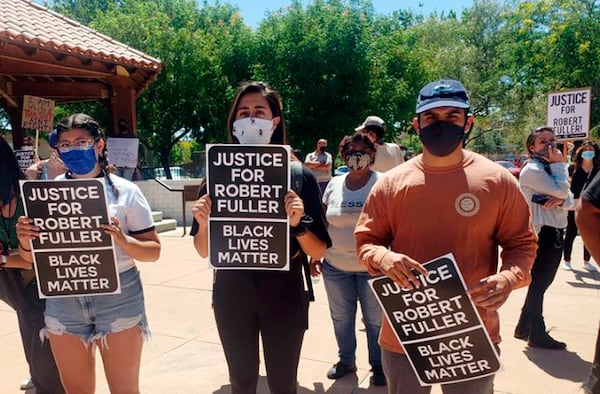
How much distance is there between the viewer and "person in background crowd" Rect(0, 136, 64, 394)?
2.71m

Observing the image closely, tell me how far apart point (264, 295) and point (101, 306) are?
81 cm

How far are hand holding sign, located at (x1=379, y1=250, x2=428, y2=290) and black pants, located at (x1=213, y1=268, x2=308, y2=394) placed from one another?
0.65 meters

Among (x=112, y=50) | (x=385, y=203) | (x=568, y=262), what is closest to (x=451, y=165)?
(x=385, y=203)

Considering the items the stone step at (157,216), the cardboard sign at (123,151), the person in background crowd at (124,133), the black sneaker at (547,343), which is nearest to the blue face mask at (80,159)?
the black sneaker at (547,343)

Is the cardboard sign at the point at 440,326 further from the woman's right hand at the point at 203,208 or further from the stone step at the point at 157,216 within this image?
the stone step at the point at 157,216

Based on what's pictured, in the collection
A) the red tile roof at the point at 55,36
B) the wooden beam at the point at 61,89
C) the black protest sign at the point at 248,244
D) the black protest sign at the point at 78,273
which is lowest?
the black protest sign at the point at 78,273

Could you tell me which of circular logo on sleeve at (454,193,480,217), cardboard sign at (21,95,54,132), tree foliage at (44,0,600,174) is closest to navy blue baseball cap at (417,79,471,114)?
circular logo on sleeve at (454,193,480,217)

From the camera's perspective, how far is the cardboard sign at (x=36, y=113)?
20.3 feet

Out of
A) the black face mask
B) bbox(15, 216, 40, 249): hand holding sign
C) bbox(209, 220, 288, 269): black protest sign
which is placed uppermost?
the black face mask

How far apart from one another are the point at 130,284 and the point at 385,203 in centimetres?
137

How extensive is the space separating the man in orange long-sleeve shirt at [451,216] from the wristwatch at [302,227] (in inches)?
14.8

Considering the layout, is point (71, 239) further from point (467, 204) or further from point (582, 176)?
point (582, 176)

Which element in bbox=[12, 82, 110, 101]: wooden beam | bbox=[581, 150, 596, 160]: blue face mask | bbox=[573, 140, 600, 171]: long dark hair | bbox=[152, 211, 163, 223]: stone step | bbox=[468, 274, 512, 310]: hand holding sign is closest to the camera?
bbox=[468, 274, 512, 310]: hand holding sign

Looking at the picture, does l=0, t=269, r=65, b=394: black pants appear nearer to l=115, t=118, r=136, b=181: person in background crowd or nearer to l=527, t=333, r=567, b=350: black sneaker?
l=527, t=333, r=567, b=350: black sneaker
